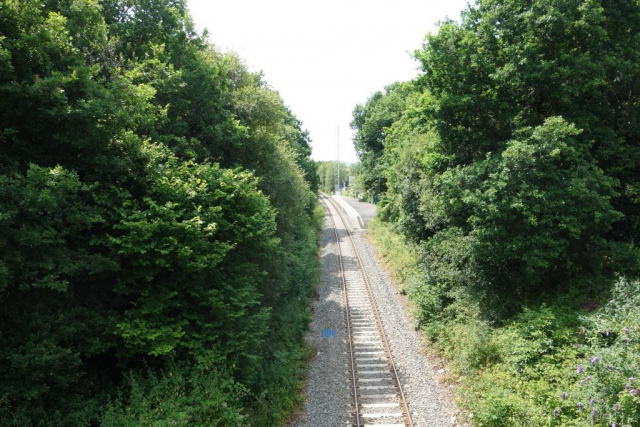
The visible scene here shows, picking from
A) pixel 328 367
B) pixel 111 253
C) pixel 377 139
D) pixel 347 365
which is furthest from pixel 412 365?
pixel 377 139

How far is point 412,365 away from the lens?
498 inches

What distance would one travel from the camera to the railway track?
10.0 m

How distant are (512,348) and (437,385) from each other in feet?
8.85

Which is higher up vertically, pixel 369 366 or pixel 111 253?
pixel 111 253

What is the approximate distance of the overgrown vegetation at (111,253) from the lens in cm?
652

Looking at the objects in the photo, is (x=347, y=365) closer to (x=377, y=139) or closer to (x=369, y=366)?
(x=369, y=366)

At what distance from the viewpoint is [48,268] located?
6.49 metres

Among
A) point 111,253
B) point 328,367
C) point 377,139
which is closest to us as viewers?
point 111,253

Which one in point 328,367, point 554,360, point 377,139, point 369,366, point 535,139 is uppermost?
point 377,139

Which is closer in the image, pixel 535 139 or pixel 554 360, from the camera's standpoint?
pixel 554 360

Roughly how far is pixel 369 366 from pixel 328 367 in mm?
1445

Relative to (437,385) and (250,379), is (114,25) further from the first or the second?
(437,385)

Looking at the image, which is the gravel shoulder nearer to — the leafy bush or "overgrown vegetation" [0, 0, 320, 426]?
the leafy bush

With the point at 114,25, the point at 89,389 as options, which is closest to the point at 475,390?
the point at 89,389
